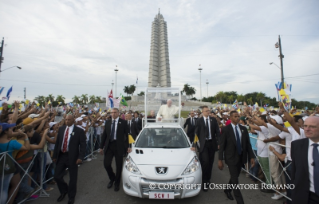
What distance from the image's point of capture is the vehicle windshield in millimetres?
4727

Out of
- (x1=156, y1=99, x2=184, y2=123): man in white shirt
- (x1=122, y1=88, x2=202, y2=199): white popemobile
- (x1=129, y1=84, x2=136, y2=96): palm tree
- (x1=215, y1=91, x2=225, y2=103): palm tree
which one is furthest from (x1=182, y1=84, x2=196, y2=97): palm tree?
(x1=122, y1=88, x2=202, y2=199): white popemobile

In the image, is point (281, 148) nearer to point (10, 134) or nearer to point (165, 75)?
point (10, 134)

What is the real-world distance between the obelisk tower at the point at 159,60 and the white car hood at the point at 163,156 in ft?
130

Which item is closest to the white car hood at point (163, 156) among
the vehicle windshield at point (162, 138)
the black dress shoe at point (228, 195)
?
the vehicle windshield at point (162, 138)

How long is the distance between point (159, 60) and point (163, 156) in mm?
43135

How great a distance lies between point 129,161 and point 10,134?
2332 millimetres

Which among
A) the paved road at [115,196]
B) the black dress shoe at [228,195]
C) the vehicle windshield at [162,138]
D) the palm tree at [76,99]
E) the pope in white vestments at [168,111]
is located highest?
the palm tree at [76,99]

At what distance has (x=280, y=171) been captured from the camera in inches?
168

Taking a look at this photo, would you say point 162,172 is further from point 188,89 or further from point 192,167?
point 188,89

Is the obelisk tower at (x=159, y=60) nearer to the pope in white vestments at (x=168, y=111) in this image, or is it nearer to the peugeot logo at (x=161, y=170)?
the pope in white vestments at (x=168, y=111)

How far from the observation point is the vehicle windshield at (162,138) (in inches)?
186

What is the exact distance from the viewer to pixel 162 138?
16.4 feet

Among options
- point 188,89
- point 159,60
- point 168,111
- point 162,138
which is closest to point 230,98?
point 188,89

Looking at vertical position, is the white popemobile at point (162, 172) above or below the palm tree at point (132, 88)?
below
